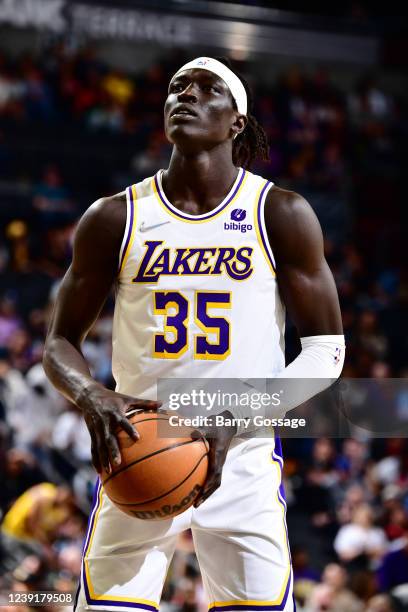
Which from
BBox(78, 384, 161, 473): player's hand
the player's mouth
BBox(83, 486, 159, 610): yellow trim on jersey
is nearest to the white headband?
the player's mouth

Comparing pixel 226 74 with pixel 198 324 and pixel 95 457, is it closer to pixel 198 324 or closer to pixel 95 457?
pixel 198 324

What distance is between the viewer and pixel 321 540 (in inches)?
330

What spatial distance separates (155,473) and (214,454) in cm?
20

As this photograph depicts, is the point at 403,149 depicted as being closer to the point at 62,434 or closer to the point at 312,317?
the point at 62,434

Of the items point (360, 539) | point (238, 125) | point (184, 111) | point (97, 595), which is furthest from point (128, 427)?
point (360, 539)

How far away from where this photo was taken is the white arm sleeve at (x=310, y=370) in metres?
3.05

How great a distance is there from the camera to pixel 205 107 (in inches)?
128

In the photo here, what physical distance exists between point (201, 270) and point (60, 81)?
10.1 m

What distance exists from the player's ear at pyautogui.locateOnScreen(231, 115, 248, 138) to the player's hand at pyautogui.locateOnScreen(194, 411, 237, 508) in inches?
44.8

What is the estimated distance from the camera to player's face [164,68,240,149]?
3.22m

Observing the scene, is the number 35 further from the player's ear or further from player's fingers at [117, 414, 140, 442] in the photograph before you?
the player's ear

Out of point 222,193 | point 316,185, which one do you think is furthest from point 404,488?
point 222,193

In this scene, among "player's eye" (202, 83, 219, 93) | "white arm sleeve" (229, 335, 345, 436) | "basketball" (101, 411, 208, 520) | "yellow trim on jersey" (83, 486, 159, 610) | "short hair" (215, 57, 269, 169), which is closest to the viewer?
"basketball" (101, 411, 208, 520)

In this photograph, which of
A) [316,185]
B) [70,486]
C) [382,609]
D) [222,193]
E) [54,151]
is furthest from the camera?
[316,185]
